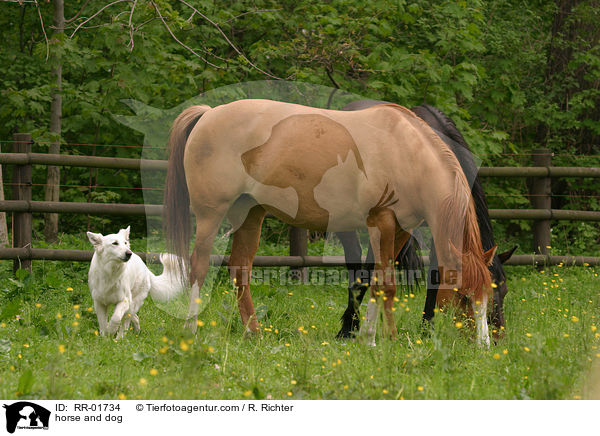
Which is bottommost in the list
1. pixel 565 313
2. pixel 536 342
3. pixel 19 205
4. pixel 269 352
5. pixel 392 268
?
pixel 19 205

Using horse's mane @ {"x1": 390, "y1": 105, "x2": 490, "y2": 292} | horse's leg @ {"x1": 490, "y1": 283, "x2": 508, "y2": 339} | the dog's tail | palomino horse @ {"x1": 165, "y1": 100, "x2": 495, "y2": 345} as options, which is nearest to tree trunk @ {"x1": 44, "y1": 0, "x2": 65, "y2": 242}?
the dog's tail

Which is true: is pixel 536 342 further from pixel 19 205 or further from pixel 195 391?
pixel 19 205

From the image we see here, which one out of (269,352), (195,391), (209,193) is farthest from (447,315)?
(209,193)

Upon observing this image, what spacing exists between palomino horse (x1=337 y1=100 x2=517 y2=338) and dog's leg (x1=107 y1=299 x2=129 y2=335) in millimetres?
1680

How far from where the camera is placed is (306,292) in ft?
23.0

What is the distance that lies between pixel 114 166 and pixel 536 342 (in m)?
5.10

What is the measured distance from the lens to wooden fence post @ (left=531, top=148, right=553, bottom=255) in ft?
25.8

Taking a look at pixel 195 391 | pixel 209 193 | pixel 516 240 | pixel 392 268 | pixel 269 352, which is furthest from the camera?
pixel 516 240

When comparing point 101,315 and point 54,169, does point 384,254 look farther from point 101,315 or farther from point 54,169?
point 54,169

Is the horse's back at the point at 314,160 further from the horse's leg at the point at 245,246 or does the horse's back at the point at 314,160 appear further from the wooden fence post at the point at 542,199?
the wooden fence post at the point at 542,199

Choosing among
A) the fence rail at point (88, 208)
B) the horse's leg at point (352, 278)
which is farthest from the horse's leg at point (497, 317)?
the fence rail at point (88, 208)

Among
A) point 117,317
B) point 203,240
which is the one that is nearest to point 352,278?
point 203,240
